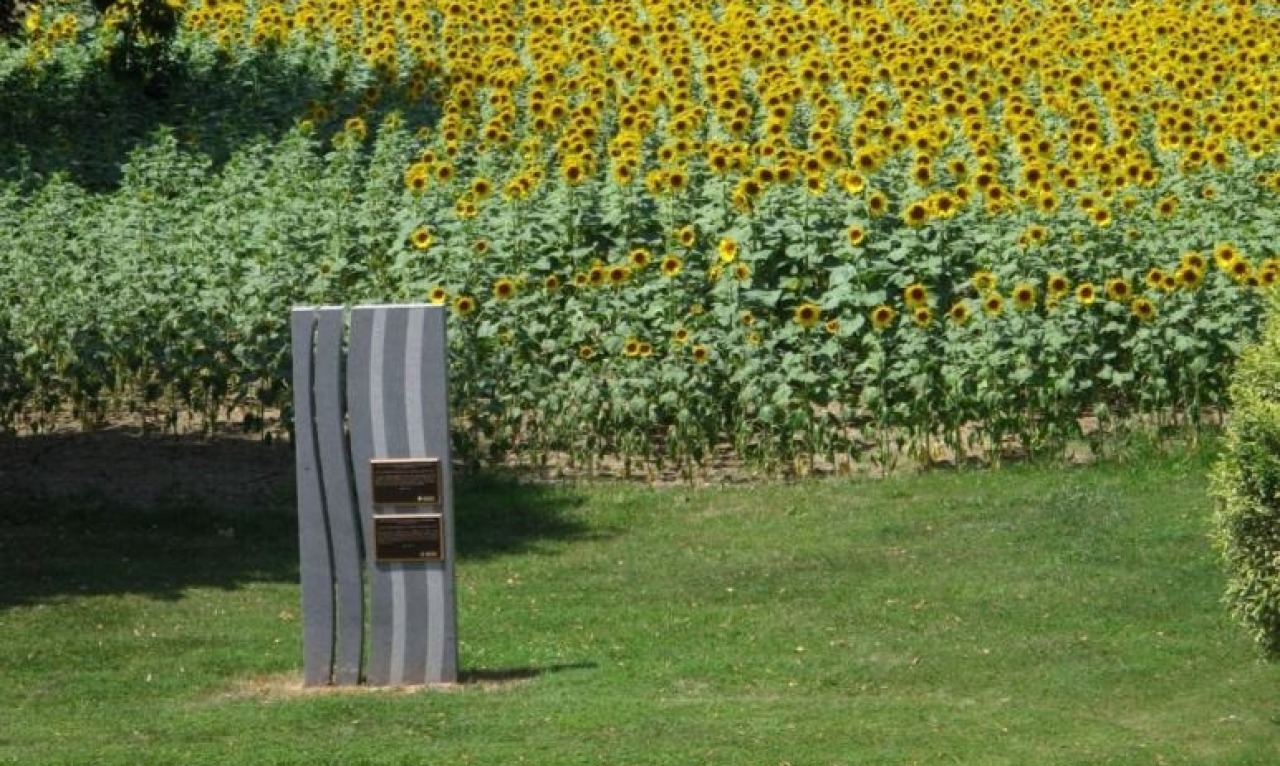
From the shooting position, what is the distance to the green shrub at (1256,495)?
9.10 metres

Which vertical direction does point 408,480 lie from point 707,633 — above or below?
above

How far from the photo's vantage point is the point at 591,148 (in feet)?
60.3

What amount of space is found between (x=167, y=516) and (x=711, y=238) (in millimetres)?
4223

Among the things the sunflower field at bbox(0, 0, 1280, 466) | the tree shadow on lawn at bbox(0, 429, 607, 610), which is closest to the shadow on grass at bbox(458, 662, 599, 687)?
the tree shadow on lawn at bbox(0, 429, 607, 610)

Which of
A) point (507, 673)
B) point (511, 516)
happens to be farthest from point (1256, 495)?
point (511, 516)

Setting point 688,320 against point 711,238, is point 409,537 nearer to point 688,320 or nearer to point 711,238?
point 688,320

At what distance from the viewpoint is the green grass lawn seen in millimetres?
9633

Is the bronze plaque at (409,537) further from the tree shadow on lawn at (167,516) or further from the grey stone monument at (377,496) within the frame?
the tree shadow on lawn at (167,516)

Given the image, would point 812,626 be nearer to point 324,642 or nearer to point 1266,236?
point 324,642

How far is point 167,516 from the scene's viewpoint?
1403cm

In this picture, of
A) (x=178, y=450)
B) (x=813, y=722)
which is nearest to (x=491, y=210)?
(x=178, y=450)

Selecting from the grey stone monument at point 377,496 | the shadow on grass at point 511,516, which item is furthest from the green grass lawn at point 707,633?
the grey stone monument at point 377,496

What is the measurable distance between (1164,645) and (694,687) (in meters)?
2.04

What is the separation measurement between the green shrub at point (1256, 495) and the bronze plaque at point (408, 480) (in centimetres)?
303
